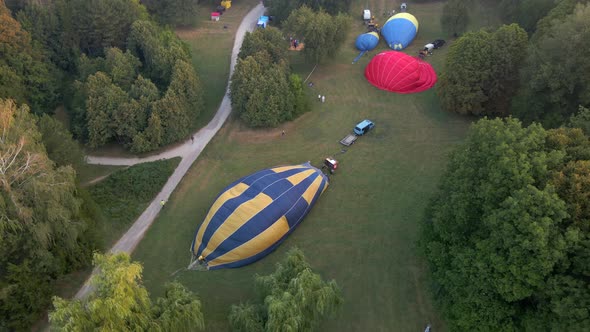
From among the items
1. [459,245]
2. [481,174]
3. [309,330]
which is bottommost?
[309,330]

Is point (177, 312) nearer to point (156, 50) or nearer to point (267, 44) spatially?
point (267, 44)

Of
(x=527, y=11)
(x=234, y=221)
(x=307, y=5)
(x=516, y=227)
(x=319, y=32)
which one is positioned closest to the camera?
(x=516, y=227)

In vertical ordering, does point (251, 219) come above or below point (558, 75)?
below

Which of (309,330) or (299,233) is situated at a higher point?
(309,330)

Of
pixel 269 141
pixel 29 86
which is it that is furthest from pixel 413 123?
pixel 29 86

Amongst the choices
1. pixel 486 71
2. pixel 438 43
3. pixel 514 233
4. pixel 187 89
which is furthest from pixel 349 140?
pixel 438 43

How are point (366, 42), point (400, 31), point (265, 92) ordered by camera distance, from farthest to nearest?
point (400, 31) < point (366, 42) < point (265, 92)

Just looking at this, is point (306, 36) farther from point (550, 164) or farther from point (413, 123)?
point (550, 164)

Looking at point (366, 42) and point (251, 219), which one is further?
point (366, 42)
